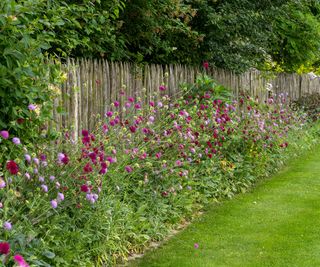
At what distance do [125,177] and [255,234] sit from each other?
1.50m

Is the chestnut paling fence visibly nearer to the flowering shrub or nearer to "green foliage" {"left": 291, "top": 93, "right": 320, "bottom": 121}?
the flowering shrub

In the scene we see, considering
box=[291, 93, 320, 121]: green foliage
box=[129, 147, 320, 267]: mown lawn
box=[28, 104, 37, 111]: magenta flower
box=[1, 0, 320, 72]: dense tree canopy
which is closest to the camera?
box=[28, 104, 37, 111]: magenta flower

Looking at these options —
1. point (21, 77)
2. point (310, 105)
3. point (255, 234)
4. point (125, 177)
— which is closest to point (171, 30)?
point (125, 177)

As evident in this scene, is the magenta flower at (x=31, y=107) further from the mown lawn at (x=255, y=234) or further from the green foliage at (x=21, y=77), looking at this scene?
the mown lawn at (x=255, y=234)

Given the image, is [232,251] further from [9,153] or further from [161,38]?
[161,38]

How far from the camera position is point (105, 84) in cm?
732

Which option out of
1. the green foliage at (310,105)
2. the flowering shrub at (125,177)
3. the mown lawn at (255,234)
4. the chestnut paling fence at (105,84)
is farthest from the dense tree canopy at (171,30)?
the green foliage at (310,105)

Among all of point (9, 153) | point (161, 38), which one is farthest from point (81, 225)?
point (161, 38)

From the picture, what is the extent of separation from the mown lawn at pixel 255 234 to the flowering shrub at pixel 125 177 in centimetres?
24

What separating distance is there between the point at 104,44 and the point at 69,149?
3.27 metres

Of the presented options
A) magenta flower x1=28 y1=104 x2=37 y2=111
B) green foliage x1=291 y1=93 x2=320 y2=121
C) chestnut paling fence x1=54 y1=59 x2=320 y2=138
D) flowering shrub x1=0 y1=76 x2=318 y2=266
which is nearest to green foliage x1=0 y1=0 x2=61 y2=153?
magenta flower x1=28 y1=104 x2=37 y2=111

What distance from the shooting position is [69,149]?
18.5ft

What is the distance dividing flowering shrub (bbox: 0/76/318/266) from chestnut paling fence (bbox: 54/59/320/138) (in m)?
0.21

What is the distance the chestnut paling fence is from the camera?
649 cm
